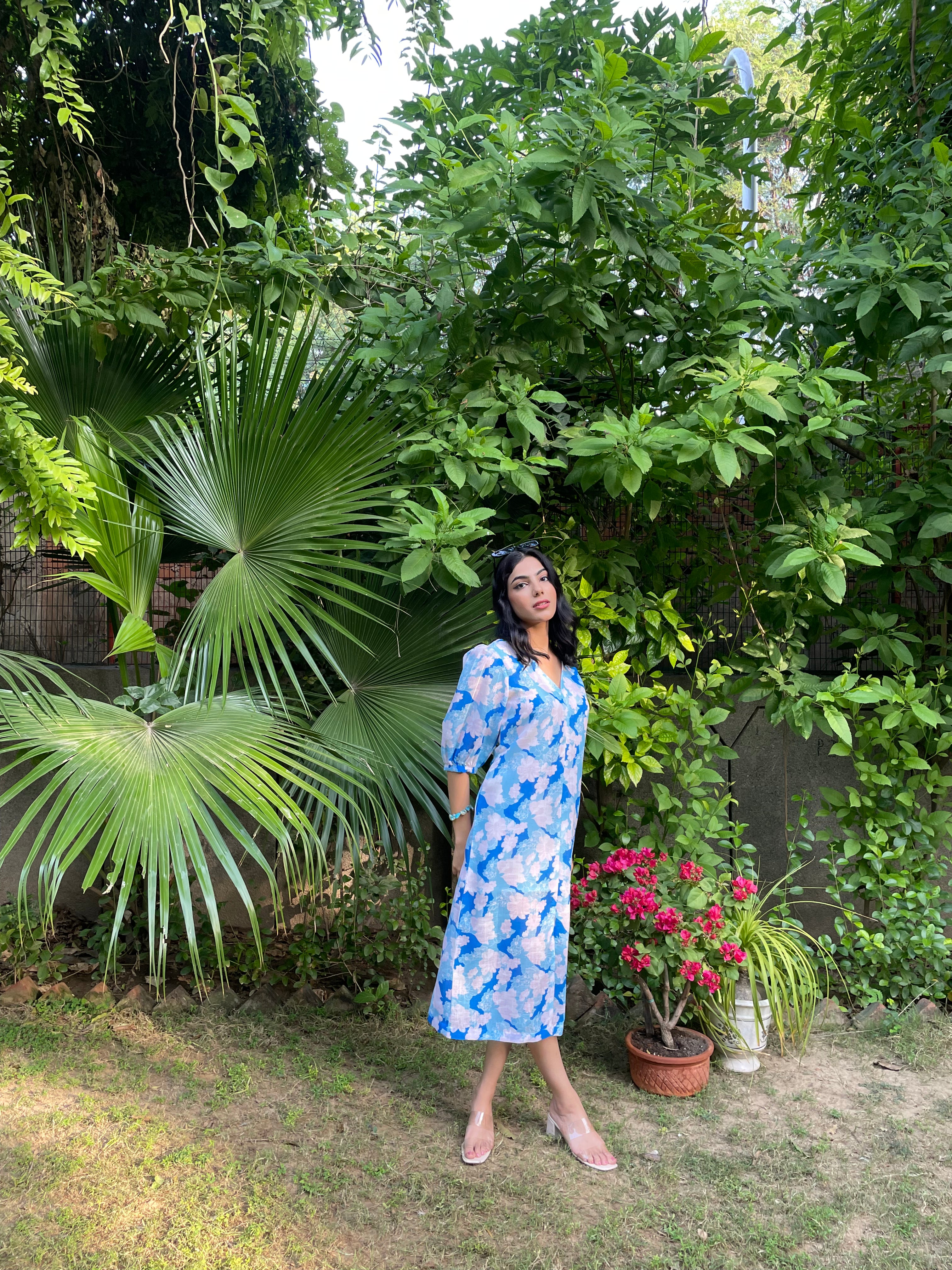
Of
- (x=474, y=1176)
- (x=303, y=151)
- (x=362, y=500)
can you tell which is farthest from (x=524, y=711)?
(x=303, y=151)

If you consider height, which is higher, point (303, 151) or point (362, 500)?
point (303, 151)

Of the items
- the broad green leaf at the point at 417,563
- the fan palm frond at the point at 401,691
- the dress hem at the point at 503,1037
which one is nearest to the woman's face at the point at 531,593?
the broad green leaf at the point at 417,563

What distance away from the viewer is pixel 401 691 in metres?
2.90

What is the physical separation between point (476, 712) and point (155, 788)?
30.8 inches

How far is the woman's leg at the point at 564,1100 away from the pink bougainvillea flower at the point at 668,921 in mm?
447

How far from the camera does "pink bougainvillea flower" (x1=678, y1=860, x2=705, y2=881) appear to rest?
2.75 metres

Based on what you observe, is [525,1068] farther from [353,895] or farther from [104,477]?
[104,477]

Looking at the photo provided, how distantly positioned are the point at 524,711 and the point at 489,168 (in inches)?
53.6

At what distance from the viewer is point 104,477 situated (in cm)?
278

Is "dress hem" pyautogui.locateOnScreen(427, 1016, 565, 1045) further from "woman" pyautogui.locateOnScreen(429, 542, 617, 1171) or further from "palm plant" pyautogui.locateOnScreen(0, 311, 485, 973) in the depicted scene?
"palm plant" pyautogui.locateOnScreen(0, 311, 485, 973)

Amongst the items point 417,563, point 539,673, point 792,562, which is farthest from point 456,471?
point 792,562

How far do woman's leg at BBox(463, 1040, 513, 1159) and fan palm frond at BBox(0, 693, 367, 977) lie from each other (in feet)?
2.14

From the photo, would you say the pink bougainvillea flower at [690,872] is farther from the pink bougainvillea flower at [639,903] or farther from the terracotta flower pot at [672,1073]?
the terracotta flower pot at [672,1073]

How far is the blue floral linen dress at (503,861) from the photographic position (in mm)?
2316
